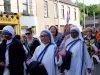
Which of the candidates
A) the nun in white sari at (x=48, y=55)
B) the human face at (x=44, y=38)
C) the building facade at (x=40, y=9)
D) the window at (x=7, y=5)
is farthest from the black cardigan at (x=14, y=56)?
the window at (x=7, y=5)

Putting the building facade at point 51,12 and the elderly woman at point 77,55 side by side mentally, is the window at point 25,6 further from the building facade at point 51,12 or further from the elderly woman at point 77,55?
the elderly woman at point 77,55

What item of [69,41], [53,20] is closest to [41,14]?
[53,20]

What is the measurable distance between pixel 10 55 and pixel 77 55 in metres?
1.63

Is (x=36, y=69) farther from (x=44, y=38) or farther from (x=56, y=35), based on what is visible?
(x=56, y=35)

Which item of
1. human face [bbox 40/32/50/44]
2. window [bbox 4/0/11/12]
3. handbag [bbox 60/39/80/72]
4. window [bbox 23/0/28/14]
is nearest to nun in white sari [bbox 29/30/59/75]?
human face [bbox 40/32/50/44]

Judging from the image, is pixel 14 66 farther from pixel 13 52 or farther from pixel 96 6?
pixel 96 6

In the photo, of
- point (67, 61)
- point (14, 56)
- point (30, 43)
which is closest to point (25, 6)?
point (30, 43)

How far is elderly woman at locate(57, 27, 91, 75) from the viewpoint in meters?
7.02

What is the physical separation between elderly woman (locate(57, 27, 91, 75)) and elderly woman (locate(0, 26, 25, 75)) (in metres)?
1.26

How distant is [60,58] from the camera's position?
20.6 feet

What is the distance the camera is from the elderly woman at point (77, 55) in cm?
702

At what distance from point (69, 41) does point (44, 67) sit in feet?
3.97

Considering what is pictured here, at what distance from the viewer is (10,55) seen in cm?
614

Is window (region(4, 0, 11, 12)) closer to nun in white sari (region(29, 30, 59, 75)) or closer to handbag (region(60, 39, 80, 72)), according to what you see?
handbag (region(60, 39, 80, 72))
